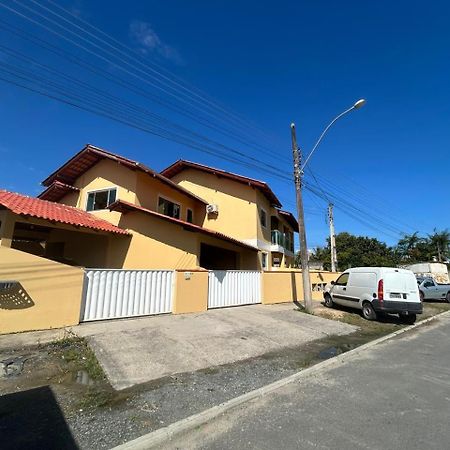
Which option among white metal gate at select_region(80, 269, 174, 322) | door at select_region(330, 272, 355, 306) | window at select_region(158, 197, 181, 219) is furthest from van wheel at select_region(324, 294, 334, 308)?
window at select_region(158, 197, 181, 219)

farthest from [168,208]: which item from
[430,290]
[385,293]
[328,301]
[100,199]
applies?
[430,290]

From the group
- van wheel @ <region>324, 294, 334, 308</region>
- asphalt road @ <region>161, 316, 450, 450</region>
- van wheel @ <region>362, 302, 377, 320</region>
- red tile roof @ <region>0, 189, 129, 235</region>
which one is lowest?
asphalt road @ <region>161, 316, 450, 450</region>

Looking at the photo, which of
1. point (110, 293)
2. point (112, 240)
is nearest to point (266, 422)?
point (110, 293)

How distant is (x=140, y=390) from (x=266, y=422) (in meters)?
2.04

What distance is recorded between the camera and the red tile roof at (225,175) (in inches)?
828

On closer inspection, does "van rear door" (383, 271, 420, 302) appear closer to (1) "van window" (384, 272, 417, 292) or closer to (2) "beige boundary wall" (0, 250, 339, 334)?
(1) "van window" (384, 272, 417, 292)

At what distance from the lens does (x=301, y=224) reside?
14.7 metres

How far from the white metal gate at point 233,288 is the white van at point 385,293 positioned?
434 cm

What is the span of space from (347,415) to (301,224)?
428 inches

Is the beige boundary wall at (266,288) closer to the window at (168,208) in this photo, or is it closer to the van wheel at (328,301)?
the van wheel at (328,301)

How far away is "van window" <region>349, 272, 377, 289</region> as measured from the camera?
13.2 m

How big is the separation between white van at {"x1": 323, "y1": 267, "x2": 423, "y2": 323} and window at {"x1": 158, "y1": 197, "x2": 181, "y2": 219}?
34.8ft

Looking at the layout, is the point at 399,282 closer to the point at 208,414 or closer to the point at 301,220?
the point at 301,220

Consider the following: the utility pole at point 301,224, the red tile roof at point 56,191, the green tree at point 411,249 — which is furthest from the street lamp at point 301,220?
the green tree at point 411,249
